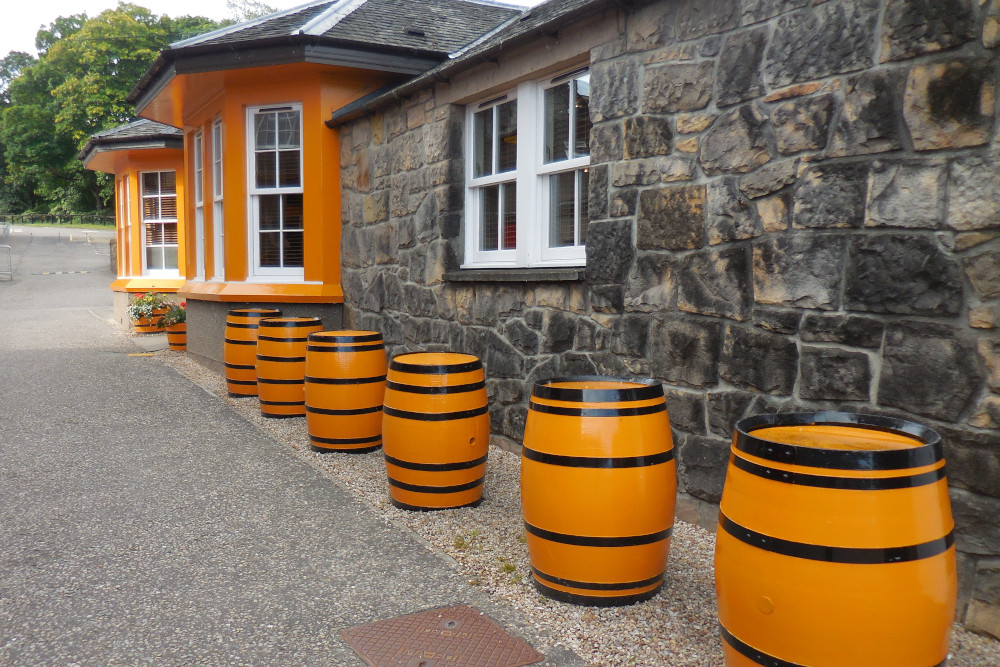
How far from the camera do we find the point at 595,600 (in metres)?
3.17

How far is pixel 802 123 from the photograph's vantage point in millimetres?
3492

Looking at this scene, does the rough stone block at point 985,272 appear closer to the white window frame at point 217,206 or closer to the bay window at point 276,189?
the bay window at point 276,189

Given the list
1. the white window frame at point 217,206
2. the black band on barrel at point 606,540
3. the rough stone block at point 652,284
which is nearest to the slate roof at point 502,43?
the rough stone block at point 652,284

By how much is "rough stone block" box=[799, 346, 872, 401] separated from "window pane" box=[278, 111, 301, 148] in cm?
688

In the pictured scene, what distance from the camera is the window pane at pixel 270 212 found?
9.05m

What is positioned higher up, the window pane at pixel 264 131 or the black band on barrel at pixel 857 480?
the window pane at pixel 264 131

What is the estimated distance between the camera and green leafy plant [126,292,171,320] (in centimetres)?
1423

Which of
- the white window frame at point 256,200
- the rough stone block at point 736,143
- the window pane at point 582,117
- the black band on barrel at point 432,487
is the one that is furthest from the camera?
the white window frame at point 256,200

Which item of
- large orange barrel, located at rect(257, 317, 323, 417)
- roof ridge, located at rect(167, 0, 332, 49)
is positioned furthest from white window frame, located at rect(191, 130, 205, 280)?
large orange barrel, located at rect(257, 317, 323, 417)

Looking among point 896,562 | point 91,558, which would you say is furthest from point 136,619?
point 896,562

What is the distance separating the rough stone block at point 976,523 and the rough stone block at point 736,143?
1700 mm

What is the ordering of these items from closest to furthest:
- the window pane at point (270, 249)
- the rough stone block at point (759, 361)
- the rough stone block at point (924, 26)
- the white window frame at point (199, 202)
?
the rough stone block at point (924, 26), the rough stone block at point (759, 361), the window pane at point (270, 249), the white window frame at point (199, 202)

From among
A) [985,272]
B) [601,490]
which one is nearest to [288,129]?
[601,490]

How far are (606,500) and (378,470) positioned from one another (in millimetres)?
2597
